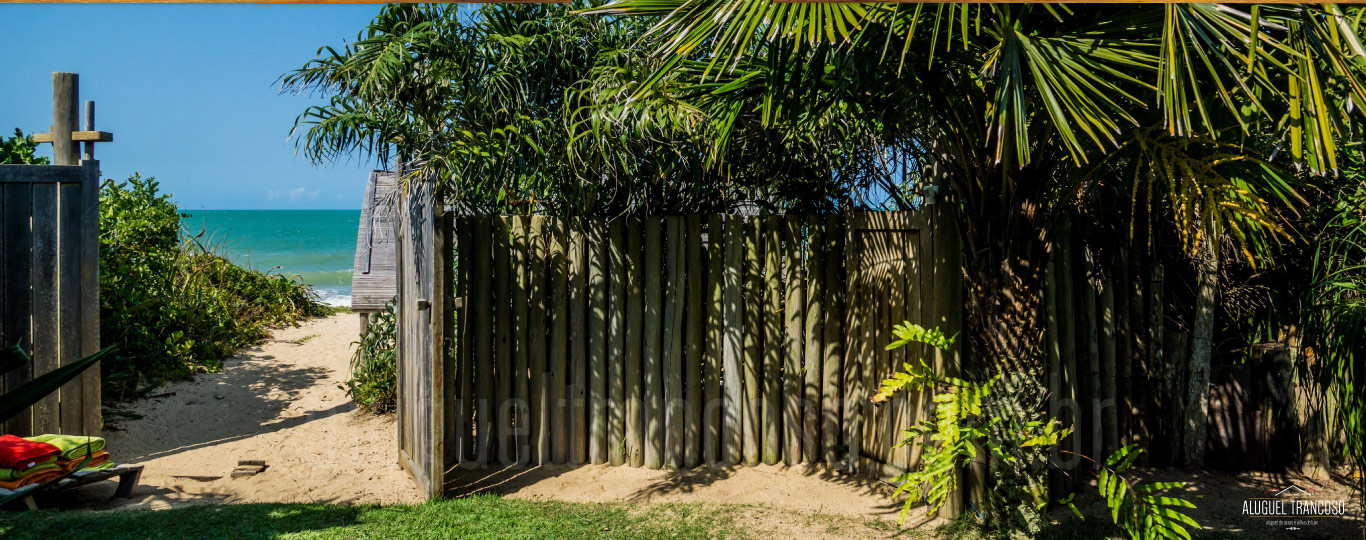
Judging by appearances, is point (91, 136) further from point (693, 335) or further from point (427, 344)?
point (693, 335)

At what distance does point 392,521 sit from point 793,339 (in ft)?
7.75

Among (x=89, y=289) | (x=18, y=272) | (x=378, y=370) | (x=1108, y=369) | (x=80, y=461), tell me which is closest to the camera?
(x=80, y=461)

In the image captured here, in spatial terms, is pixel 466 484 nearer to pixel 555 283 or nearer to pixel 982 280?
pixel 555 283

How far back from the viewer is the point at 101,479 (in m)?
4.57

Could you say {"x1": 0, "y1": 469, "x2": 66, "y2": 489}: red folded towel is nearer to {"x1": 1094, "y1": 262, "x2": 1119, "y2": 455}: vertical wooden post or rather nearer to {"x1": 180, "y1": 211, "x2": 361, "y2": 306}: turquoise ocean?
{"x1": 1094, "y1": 262, "x2": 1119, "y2": 455}: vertical wooden post

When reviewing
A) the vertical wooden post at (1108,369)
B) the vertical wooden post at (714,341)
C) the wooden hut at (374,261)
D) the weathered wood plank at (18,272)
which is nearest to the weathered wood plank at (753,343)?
the vertical wooden post at (714,341)

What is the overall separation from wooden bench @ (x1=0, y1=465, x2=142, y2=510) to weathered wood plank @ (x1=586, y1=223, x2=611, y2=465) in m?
2.61

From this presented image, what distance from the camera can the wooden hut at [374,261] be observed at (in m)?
6.84

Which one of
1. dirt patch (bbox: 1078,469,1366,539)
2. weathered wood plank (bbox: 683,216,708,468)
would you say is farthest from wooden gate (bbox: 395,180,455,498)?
dirt patch (bbox: 1078,469,1366,539)

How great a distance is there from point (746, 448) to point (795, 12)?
2.86 metres

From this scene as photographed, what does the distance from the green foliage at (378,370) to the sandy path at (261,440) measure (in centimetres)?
14

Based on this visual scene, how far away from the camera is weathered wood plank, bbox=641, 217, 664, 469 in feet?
16.0

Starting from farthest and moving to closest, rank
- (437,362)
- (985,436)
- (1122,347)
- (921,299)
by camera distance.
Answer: (1122,347), (437,362), (921,299), (985,436)

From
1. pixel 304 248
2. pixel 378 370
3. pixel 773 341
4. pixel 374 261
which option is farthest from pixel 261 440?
pixel 304 248
